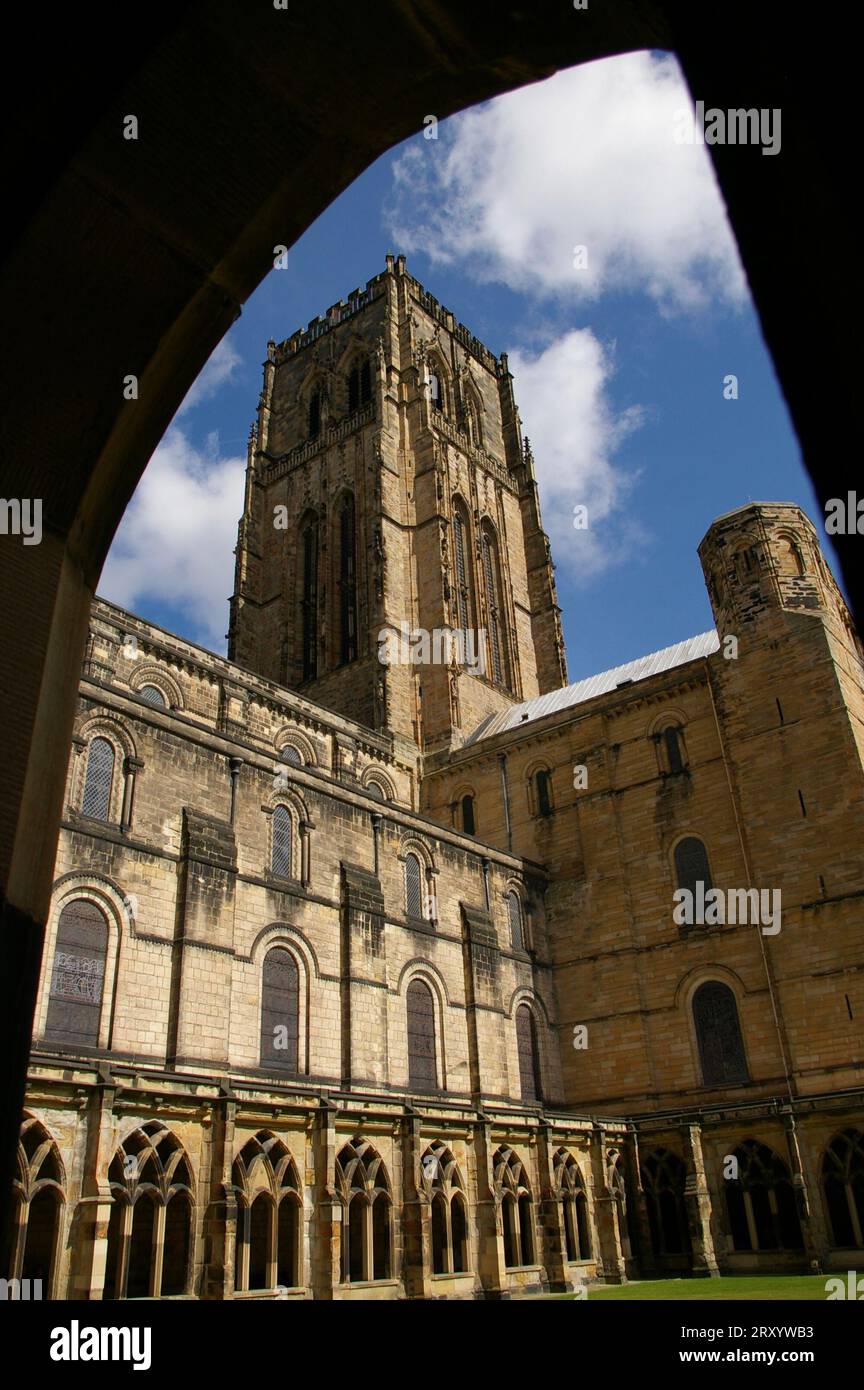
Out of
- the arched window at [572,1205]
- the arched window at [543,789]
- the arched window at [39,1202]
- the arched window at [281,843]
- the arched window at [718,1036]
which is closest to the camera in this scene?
the arched window at [39,1202]

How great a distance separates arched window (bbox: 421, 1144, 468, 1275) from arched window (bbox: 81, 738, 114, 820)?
31.1 feet

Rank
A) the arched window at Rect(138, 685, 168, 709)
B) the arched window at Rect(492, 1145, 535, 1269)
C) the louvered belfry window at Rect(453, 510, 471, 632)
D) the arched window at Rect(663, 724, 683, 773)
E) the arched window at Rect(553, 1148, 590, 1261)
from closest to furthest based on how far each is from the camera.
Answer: the arched window at Rect(492, 1145, 535, 1269) → the arched window at Rect(553, 1148, 590, 1261) → the arched window at Rect(138, 685, 168, 709) → the arched window at Rect(663, 724, 683, 773) → the louvered belfry window at Rect(453, 510, 471, 632)

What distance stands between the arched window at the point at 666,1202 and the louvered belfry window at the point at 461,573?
2303 centimetres

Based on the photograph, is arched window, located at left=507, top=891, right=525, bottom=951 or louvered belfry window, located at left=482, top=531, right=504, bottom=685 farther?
louvered belfry window, located at left=482, top=531, right=504, bottom=685

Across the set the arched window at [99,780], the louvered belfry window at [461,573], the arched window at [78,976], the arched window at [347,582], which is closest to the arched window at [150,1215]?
the arched window at [78,976]

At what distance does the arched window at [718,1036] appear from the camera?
2594 cm

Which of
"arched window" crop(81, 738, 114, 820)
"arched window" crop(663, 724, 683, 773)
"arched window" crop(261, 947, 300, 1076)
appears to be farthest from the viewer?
"arched window" crop(663, 724, 683, 773)

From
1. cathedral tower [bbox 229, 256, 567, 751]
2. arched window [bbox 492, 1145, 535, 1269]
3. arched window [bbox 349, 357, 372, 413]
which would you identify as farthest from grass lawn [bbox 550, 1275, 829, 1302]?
arched window [bbox 349, 357, 372, 413]

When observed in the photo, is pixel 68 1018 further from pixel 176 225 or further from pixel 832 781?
pixel 832 781

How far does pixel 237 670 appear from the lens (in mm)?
31672

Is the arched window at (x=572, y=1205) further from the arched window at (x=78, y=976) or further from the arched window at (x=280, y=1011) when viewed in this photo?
the arched window at (x=78, y=976)

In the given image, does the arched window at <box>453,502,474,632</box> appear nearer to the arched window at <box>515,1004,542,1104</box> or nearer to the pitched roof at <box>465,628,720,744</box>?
the pitched roof at <box>465,628,720,744</box>

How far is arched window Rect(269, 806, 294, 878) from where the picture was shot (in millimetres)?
23031

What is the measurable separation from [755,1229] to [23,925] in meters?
25.1
